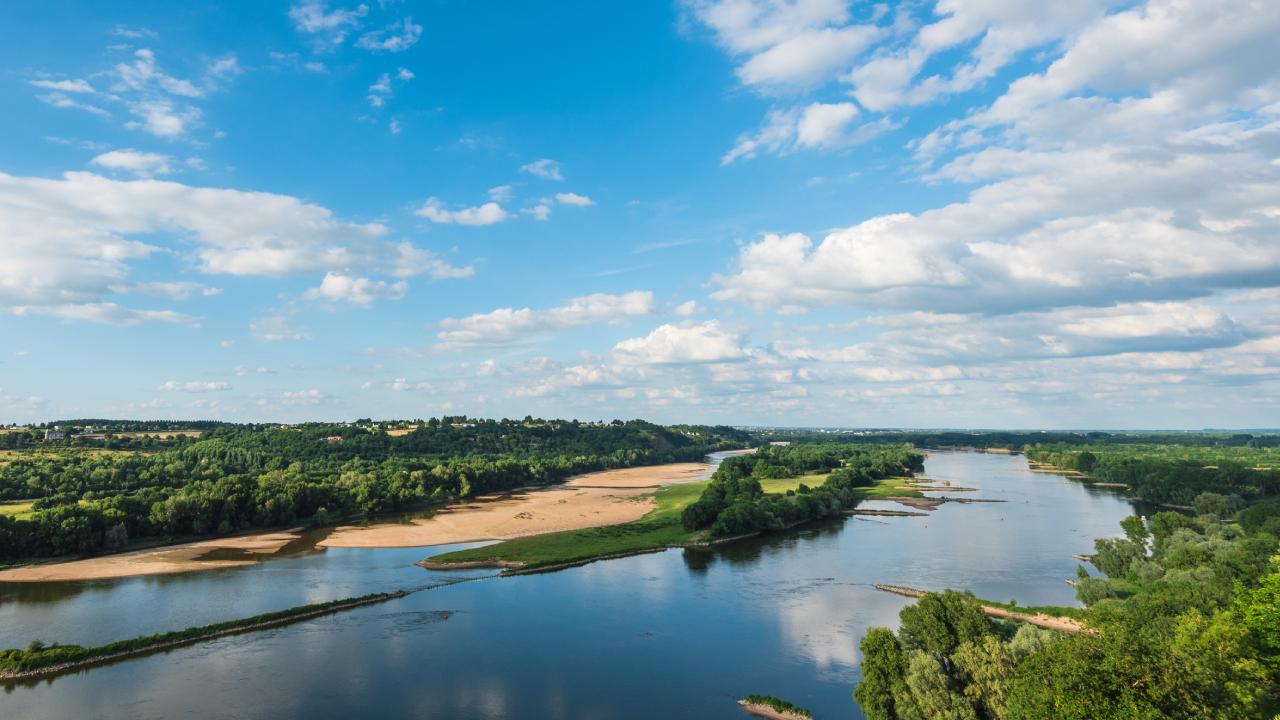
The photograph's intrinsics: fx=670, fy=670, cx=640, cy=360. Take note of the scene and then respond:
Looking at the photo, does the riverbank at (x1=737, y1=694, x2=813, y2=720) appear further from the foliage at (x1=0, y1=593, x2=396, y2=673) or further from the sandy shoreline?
the sandy shoreline

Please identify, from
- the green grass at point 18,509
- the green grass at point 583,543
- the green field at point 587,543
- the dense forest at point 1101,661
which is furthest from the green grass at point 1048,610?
the green grass at point 18,509

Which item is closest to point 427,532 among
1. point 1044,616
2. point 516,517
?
point 516,517

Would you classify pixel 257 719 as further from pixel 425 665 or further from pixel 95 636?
pixel 95 636

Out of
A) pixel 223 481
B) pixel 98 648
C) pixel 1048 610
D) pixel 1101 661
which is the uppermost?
pixel 223 481

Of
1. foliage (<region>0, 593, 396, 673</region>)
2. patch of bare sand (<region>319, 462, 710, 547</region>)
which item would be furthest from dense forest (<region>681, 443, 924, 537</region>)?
foliage (<region>0, 593, 396, 673</region>)

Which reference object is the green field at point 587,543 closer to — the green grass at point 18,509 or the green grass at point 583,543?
the green grass at point 583,543

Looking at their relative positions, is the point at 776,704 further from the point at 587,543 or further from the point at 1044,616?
the point at 587,543

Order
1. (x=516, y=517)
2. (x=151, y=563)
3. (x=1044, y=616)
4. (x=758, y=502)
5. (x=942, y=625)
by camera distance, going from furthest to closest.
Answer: (x=516, y=517) → (x=758, y=502) → (x=151, y=563) → (x=1044, y=616) → (x=942, y=625)
